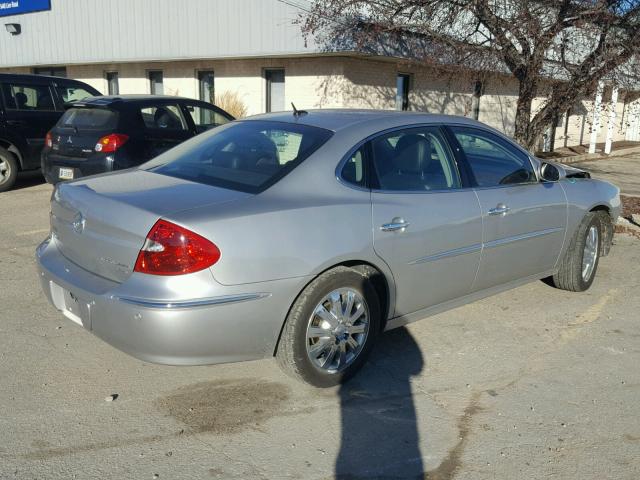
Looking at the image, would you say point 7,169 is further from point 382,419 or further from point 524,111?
point 382,419

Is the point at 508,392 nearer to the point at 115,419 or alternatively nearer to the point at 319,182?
the point at 319,182

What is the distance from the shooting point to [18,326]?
4.45m

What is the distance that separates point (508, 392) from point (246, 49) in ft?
36.2

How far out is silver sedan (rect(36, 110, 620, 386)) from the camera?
3092 millimetres

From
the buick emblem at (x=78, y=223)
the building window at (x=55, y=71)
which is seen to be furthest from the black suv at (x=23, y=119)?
the building window at (x=55, y=71)

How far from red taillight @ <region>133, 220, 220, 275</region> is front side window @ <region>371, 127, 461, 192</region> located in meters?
1.27

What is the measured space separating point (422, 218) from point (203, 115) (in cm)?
632

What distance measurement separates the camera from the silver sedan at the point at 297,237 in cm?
309

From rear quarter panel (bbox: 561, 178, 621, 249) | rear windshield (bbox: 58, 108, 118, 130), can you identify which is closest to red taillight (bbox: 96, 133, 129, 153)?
rear windshield (bbox: 58, 108, 118, 130)

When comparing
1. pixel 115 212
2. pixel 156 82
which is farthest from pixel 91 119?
pixel 156 82

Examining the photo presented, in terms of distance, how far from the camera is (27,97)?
9836 millimetres

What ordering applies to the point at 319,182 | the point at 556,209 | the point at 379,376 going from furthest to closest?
the point at 556,209, the point at 379,376, the point at 319,182

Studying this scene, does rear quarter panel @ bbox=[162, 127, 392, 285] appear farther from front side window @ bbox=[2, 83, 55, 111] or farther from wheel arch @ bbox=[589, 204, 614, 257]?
front side window @ bbox=[2, 83, 55, 111]

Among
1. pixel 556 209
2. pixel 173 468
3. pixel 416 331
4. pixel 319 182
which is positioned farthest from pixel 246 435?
pixel 556 209
